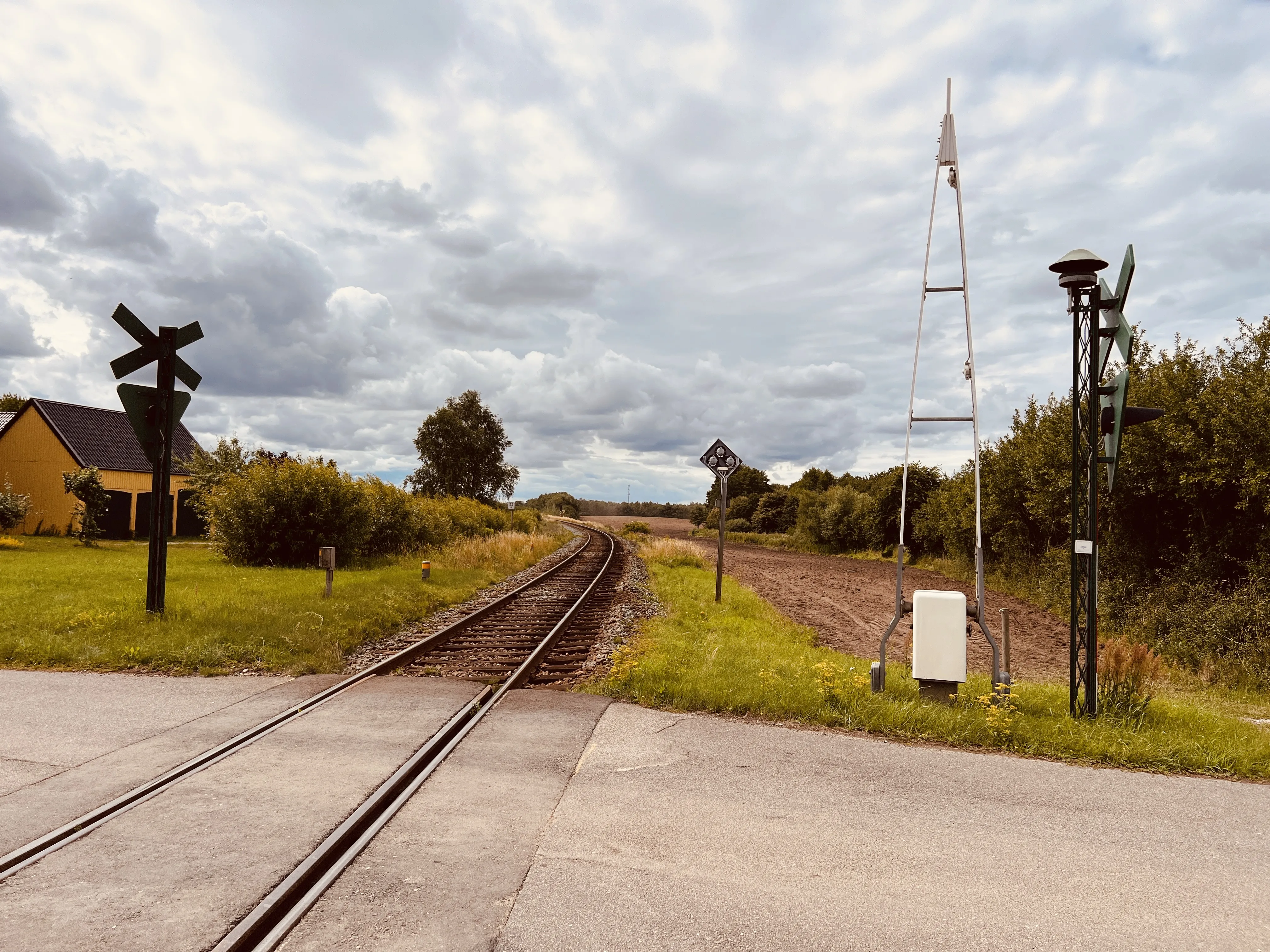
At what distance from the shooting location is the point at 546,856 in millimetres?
4215

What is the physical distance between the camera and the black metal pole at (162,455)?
10.7m

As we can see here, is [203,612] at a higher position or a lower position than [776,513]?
lower

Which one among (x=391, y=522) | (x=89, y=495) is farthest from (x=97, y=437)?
(x=391, y=522)

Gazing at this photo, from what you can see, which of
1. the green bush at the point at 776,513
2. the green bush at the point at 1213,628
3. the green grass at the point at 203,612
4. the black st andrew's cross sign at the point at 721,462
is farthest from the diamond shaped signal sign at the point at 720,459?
the green bush at the point at 776,513

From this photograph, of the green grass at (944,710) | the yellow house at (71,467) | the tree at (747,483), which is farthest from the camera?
the tree at (747,483)

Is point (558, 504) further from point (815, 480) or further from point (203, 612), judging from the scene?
point (203, 612)

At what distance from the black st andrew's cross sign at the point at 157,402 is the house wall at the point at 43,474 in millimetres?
24629

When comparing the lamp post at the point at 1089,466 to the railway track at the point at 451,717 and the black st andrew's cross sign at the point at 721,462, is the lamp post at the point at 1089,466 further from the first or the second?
the black st andrew's cross sign at the point at 721,462

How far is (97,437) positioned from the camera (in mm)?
34281

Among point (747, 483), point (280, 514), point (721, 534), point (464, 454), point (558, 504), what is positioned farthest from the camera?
point (558, 504)

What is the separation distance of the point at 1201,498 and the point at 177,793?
1727 cm

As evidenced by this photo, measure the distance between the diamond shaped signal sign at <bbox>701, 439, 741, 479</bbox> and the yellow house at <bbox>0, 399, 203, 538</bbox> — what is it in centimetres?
2525

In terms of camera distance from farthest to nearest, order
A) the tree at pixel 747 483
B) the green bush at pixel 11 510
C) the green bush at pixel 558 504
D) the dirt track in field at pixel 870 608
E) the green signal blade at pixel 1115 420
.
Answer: the green bush at pixel 558 504
the tree at pixel 747 483
the green bush at pixel 11 510
the dirt track in field at pixel 870 608
the green signal blade at pixel 1115 420

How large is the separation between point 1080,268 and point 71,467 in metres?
37.3
